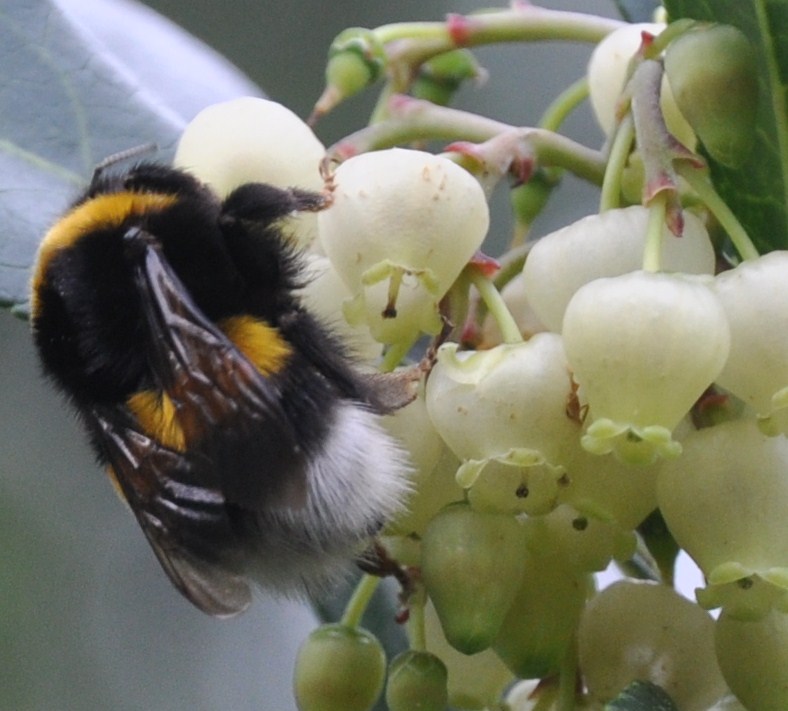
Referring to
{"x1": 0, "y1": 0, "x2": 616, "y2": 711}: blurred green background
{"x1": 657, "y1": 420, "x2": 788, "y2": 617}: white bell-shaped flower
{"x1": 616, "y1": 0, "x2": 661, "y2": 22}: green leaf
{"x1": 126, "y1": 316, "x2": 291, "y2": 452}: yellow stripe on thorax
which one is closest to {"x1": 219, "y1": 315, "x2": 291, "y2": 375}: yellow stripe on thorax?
{"x1": 126, "y1": 316, "x2": 291, "y2": 452}: yellow stripe on thorax

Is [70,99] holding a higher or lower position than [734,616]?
higher

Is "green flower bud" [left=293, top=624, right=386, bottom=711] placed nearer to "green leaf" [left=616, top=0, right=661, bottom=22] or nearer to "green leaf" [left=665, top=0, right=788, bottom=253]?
"green leaf" [left=665, top=0, right=788, bottom=253]

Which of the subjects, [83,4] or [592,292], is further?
[83,4]

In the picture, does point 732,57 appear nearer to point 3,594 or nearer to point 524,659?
point 524,659

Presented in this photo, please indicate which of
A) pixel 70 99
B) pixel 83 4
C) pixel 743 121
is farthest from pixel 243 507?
pixel 83 4

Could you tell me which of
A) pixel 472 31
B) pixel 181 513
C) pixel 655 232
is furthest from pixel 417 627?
pixel 472 31
